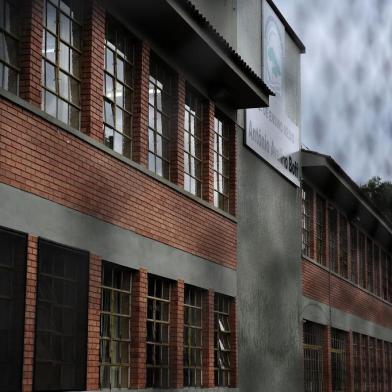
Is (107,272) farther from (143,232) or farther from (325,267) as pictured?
(325,267)

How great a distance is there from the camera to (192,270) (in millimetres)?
11375

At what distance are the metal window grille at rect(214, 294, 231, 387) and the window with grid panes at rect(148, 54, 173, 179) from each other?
2236 mm

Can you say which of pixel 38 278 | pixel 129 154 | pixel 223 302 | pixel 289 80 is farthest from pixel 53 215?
pixel 289 80

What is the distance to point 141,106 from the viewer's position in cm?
1001

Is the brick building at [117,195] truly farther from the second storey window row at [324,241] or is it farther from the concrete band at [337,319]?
the concrete band at [337,319]

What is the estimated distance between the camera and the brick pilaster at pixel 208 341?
1177 cm

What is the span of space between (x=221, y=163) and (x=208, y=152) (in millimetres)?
768

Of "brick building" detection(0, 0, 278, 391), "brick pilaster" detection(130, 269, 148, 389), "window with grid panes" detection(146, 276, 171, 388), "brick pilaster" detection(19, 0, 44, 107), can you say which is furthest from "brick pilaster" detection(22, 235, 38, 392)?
"window with grid panes" detection(146, 276, 171, 388)

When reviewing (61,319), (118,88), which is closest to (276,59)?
(61,319)

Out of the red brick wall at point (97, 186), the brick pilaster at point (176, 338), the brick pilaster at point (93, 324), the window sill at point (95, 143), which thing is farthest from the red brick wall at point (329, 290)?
the brick pilaster at point (93, 324)

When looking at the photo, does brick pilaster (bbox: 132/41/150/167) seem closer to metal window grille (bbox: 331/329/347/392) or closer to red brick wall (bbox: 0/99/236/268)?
red brick wall (bbox: 0/99/236/268)

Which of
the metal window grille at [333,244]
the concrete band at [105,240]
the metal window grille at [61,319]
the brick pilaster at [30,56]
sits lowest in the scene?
the metal window grille at [61,319]

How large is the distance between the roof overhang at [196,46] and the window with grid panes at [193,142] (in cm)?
24

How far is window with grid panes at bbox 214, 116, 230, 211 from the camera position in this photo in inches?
496
